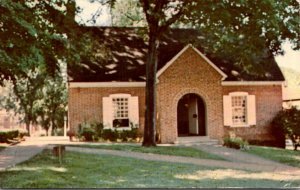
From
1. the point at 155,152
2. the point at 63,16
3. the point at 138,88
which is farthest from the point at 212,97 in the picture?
the point at 63,16

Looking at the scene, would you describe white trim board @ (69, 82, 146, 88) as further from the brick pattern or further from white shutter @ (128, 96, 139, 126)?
white shutter @ (128, 96, 139, 126)

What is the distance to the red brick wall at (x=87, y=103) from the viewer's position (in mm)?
24641

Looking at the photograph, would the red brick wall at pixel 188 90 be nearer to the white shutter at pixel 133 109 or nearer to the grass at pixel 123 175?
the white shutter at pixel 133 109

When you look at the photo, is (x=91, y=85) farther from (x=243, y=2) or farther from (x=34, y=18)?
(x=34, y=18)

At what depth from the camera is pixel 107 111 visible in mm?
24844

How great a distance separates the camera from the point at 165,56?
2617cm

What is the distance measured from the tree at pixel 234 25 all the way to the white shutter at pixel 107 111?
15.0ft

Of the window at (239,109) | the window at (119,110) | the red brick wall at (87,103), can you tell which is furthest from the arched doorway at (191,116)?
the red brick wall at (87,103)

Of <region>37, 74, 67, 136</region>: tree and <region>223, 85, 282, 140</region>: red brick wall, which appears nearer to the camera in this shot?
<region>223, 85, 282, 140</region>: red brick wall

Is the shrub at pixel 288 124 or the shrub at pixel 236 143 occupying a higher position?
the shrub at pixel 288 124

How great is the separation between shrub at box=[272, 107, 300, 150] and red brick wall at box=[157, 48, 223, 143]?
366cm

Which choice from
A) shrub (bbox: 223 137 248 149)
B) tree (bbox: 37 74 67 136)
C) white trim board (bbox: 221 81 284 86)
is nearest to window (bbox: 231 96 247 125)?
white trim board (bbox: 221 81 284 86)

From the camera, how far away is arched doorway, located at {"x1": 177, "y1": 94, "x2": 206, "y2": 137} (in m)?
26.4

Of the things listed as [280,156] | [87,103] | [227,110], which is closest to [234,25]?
[280,156]
